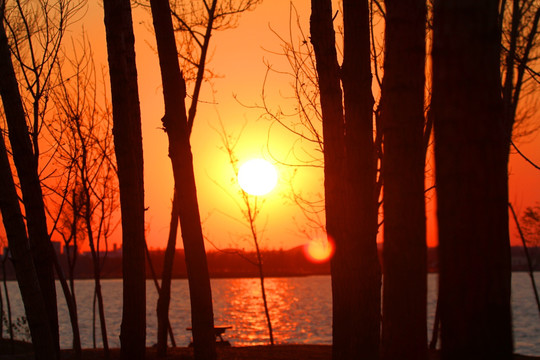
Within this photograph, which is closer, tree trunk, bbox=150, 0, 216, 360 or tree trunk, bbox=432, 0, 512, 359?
tree trunk, bbox=432, 0, 512, 359

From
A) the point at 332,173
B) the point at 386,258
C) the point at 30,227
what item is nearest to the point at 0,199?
the point at 30,227

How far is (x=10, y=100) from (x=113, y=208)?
29.1 feet

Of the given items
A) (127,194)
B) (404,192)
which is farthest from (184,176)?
(404,192)

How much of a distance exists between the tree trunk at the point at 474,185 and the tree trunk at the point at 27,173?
6.16 meters


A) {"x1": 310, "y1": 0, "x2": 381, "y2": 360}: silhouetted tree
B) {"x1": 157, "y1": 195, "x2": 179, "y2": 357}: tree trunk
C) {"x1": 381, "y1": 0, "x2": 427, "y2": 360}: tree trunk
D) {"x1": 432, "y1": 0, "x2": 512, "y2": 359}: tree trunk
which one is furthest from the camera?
{"x1": 157, "y1": 195, "x2": 179, "y2": 357}: tree trunk

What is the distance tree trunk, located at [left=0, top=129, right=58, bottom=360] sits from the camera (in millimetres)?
6762

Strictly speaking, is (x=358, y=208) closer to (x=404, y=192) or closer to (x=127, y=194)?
(x=404, y=192)

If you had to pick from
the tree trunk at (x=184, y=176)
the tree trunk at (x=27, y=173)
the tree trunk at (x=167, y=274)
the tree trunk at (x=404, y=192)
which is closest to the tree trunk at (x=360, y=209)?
the tree trunk at (x=404, y=192)

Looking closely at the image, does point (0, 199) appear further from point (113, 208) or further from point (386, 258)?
point (113, 208)

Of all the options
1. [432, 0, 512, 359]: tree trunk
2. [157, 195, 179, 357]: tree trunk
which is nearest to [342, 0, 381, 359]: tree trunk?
[432, 0, 512, 359]: tree trunk

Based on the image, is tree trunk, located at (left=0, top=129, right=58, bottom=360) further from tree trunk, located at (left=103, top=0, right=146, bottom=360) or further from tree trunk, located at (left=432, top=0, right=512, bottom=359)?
tree trunk, located at (left=432, top=0, right=512, bottom=359)

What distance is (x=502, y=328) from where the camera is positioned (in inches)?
105

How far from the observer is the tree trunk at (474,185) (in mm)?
2666

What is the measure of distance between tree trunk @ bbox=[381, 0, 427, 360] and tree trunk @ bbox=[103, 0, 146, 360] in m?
3.69
